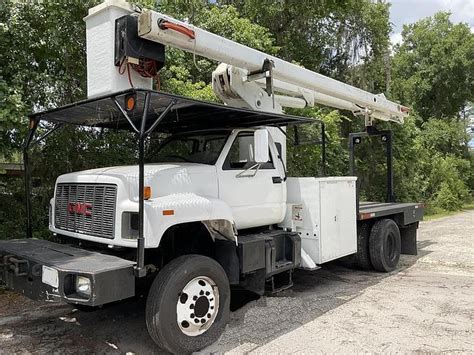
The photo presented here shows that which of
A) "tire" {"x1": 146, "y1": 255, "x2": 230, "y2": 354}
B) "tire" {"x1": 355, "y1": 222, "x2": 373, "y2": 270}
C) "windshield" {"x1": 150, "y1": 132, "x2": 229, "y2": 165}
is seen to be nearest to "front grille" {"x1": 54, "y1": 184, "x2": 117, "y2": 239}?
"tire" {"x1": 146, "y1": 255, "x2": 230, "y2": 354}

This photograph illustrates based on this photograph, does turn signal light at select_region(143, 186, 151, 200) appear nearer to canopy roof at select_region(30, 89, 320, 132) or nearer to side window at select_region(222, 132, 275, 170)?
canopy roof at select_region(30, 89, 320, 132)

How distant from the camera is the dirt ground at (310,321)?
4.49 meters

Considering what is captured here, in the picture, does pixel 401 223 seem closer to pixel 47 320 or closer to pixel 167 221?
pixel 167 221

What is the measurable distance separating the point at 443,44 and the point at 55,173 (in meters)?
30.8

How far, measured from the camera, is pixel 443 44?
31.4m

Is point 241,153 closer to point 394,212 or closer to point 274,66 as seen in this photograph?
point 274,66

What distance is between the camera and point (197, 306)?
14.4 ft

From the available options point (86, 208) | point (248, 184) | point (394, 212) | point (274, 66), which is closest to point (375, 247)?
point (394, 212)

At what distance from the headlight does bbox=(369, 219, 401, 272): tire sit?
17.7ft

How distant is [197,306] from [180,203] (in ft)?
3.39

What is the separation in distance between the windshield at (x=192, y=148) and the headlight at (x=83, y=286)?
2.04 meters

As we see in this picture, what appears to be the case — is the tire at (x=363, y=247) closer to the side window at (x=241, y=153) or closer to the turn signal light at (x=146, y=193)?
the side window at (x=241, y=153)

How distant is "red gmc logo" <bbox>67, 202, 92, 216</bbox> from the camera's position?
4691mm

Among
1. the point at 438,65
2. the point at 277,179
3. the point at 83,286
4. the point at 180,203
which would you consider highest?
the point at 438,65
